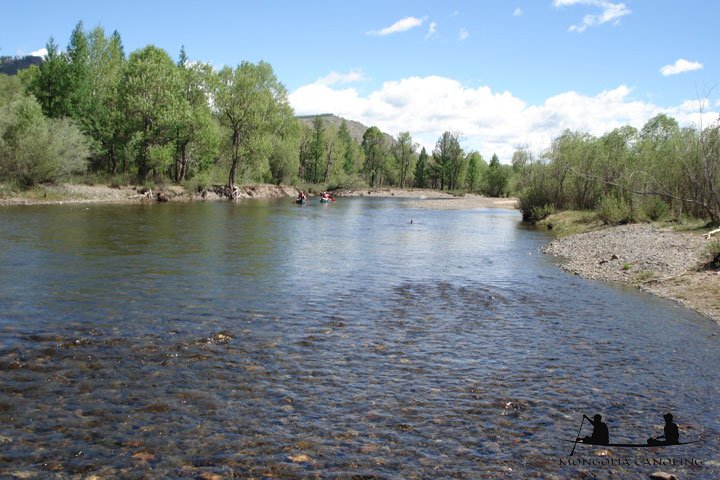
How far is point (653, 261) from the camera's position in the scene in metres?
24.6

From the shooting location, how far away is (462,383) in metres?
10.5

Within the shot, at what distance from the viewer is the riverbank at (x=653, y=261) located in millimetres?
19172

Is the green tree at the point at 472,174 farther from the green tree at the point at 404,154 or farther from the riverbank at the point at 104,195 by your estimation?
the riverbank at the point at 104,195

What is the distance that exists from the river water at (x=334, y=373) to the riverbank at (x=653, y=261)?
1408mm

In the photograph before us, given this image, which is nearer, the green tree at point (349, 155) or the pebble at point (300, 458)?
the pebble at point (300, 458)

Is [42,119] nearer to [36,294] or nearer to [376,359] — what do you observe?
[36,294]

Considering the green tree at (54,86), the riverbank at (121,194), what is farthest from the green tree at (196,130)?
the green tree at (54,86)

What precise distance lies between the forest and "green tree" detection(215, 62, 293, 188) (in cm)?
18

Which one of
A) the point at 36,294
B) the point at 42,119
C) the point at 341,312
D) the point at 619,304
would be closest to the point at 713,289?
the point at 619,304

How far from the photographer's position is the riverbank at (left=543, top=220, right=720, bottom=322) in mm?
19172

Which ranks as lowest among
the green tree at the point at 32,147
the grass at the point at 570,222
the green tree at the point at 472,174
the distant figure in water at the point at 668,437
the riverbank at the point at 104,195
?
the distant figure in water at the point at 668,437

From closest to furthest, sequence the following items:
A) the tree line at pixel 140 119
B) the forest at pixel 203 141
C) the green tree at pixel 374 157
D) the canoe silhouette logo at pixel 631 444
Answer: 1. the canoe silhouette logo at pixel 631 444
2. the forest at pixel 203 141
3. the tree line at pixel 140 119
4. the green tree at pixel 374 157

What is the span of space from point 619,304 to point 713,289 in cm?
389

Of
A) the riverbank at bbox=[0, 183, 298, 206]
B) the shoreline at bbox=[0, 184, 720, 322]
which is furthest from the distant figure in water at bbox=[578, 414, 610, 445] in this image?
the riverbank at bbox=[0, 183, 298, 206]
